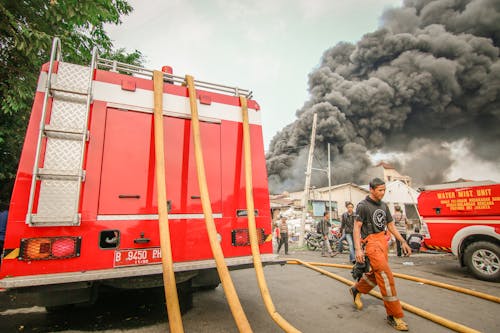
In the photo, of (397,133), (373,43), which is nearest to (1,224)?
(397,133)

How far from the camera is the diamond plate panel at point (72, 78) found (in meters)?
2.53

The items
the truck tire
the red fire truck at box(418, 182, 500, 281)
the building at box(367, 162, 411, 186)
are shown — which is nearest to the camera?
the truck tire

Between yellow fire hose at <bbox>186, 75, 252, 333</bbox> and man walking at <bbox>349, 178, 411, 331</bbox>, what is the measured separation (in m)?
1.86

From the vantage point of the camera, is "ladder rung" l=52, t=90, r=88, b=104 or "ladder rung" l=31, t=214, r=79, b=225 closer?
"ladder rung" l=31, t=214, r=79, b=225

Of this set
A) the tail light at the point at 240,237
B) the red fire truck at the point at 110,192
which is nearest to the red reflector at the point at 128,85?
the red fire truck at the point at 110,192

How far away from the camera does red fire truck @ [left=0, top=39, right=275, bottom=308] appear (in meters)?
2.18

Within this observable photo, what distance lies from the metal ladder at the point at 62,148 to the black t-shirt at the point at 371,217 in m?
3.34

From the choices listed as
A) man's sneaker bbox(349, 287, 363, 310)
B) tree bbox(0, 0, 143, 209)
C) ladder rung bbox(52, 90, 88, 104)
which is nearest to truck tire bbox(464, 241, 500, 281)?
man's sneaker bbox(349, 287, 363, 310)

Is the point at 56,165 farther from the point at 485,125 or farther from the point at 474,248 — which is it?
the point at 485,125

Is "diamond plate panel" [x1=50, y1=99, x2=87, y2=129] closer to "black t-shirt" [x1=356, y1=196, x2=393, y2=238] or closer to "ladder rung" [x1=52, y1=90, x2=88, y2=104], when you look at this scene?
"ladder rung" [x1=52, y1=90, x2=88, y2=104]

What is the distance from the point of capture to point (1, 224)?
5.03 meters

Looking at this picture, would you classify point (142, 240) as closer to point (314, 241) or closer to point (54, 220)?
point (54, 220)

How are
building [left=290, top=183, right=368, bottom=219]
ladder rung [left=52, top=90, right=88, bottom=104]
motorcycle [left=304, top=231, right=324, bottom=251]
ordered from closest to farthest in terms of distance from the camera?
ladder rung [left=52, top=90, right=88, bottom=104]
motorcycle [left=304, top=231, right=324, bottom=251]
building [left=290, top=183, right=368, bottom=219]

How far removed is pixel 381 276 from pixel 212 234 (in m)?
2.16
